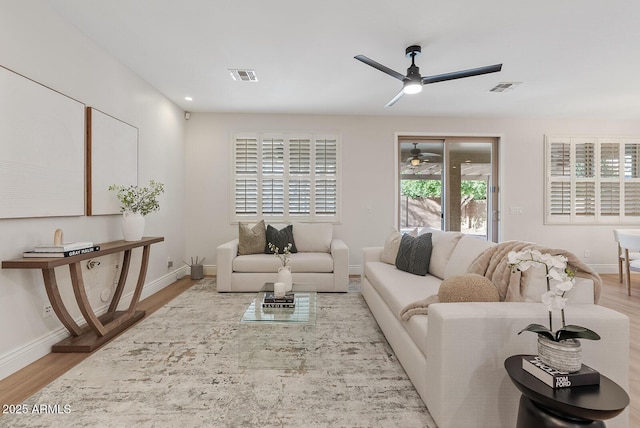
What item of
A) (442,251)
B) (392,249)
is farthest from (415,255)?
(392,249)

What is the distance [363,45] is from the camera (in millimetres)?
2969

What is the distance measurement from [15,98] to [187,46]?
1.47 metres

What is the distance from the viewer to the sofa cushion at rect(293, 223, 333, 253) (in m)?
4.67

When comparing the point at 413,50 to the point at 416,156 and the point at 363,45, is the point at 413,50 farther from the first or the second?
the point at 416,156

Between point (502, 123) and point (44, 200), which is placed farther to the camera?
point (502, 123)

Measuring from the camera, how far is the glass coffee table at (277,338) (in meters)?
2.21

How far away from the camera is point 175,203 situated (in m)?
4.75

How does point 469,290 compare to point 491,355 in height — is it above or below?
above

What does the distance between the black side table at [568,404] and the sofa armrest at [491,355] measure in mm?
220

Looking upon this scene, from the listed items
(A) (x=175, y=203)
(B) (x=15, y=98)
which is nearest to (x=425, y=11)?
(B) (x=15, y=98)

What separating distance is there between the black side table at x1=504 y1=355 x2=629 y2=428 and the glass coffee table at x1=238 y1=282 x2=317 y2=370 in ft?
4.29

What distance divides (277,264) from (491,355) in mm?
2913

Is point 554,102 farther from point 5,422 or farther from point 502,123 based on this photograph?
point 5,422

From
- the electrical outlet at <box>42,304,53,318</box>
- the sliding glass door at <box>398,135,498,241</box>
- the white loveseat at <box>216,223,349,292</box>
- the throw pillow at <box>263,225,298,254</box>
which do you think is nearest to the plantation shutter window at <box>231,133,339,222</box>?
the throw pillow at <box>263,225,298,254</box>
